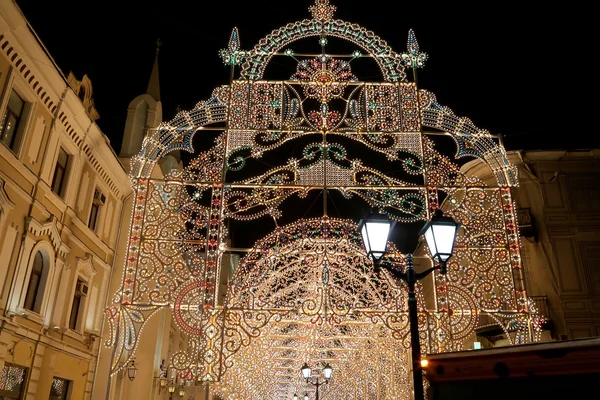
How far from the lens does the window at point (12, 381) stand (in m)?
10.5

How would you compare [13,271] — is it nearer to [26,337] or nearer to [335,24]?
[26,337]

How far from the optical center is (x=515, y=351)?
10.9 ft

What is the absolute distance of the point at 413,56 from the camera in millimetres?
10180

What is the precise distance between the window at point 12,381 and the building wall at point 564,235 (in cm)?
1428

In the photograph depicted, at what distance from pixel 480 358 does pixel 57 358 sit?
38.9 feet

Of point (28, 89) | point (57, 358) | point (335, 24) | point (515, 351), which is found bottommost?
point (515, 351)

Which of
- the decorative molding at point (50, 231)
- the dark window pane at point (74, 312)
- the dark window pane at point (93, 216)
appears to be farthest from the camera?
the dark window pane at point (93, 216)

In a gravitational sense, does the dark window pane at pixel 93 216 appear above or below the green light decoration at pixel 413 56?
below

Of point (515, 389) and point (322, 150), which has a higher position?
point (322, 150)

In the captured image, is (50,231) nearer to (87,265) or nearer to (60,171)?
(60,171)

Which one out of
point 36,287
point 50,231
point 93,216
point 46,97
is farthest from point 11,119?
point 93,216

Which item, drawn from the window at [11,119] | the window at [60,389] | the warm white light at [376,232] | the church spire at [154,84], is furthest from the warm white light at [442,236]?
the church spire at [154,84]

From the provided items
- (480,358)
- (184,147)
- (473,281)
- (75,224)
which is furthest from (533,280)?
(480,358)

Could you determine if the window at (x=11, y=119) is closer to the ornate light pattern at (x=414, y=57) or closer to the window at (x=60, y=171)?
the window at (x=60, y=171)
